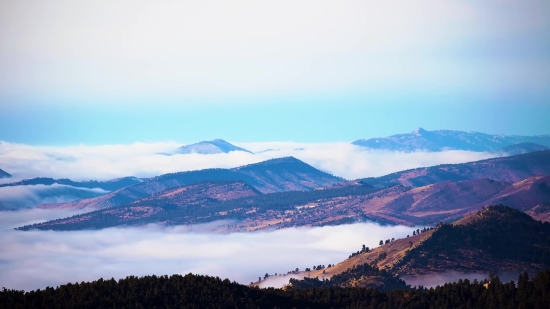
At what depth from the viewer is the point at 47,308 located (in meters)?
200

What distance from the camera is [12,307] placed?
198750 millimetres

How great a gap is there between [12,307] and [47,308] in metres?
7.45
